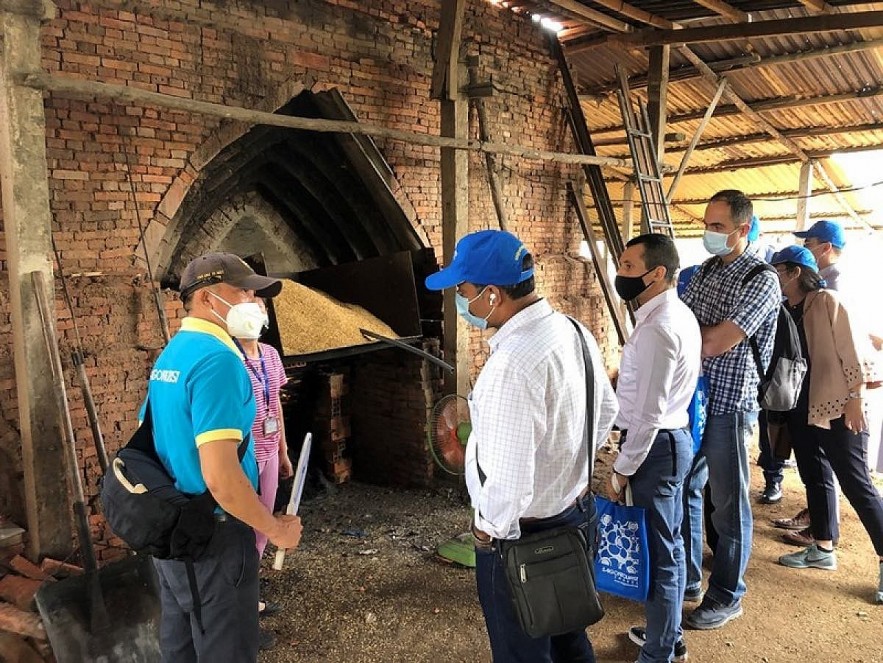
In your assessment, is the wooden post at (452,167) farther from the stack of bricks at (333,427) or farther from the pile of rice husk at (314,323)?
the stack of bricks at (333,427)

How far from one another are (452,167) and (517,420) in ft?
13.5

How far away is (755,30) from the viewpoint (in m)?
6.31

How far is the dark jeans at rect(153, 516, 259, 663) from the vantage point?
2.33 m

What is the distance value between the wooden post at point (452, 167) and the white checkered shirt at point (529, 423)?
11.9 feet

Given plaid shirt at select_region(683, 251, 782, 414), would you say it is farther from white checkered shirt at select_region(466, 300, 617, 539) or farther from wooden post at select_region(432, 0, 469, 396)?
wooden post at select_region(432, 0, 469, 396)

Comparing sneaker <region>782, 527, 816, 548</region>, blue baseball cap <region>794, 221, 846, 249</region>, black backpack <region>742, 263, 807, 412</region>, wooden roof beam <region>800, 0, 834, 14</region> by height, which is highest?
wooden roof beam <region>800, 0, 834, 14</region>

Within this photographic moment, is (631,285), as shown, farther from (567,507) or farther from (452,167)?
(452,167)

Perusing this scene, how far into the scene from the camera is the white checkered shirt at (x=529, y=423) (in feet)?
6.80

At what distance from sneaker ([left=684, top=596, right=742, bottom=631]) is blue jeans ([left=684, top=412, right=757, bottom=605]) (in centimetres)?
4

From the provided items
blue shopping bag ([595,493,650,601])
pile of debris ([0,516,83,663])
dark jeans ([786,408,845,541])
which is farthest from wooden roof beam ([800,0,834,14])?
pile of debris ([0,516,83,663])

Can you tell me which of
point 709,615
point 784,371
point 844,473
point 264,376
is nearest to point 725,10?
point 784,371

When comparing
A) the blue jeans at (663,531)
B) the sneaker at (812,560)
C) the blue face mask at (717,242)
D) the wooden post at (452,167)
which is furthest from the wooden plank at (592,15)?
the sneaker at (812,560)

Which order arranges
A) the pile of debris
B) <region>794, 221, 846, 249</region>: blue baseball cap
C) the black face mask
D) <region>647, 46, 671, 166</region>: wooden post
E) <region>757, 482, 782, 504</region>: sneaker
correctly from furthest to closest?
1. <region>647, 46, 671, 166</region>: wooden post
2. <region>757, 482, 782, 504</region>: sneaker
3. <region>794, 221, 846, 249</region>: blue baseball cap
4. the pile of debris
5. the black face mask

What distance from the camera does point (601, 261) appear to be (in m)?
7.89
